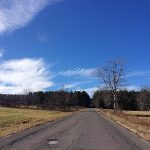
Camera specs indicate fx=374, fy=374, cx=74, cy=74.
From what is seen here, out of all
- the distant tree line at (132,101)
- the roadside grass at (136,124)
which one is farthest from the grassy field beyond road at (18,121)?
the distant tree line at (132,101)

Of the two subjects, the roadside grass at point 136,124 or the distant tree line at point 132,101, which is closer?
the roadside grass at point 136,124

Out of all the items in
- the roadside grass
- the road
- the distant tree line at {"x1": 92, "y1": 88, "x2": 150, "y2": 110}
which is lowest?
the road

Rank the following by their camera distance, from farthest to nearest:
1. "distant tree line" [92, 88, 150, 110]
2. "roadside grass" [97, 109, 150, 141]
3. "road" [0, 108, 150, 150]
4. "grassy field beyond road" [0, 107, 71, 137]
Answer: "distant tree line" [92, 88, 150, 110] → "grassy field beyond road" [0, 107, 71, 137] → "roadside grass" [97, 109, 150, 141] → "road" [0, 108, 150, 150]

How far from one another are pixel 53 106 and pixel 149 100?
34819mm

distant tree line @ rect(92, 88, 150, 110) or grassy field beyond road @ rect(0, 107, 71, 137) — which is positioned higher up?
distant tree line @ rect(92, 88, 150, 110)

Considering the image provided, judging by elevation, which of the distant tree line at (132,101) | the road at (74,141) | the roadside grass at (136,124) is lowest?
the road at (74,141)

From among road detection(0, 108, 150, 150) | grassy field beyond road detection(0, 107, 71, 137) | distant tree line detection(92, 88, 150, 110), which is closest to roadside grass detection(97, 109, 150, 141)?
road detection(0, 108, 150, 150)

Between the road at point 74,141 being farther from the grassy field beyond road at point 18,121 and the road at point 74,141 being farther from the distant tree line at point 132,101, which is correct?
the distant tree line at point 132,101

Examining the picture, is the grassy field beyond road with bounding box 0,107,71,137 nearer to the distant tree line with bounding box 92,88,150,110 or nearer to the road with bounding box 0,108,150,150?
the road with bounding box 0,108,150,150

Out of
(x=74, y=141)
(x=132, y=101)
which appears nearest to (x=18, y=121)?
(x=74, y=141)

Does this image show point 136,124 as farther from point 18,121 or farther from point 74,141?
point 74,141

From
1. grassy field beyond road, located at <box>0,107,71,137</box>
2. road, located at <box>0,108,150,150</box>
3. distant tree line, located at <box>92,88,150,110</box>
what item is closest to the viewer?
road, located at <box>0,108,150,150</box>

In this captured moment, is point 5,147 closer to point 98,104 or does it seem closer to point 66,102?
point 66,102

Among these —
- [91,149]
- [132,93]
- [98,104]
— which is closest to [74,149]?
[91,149]
